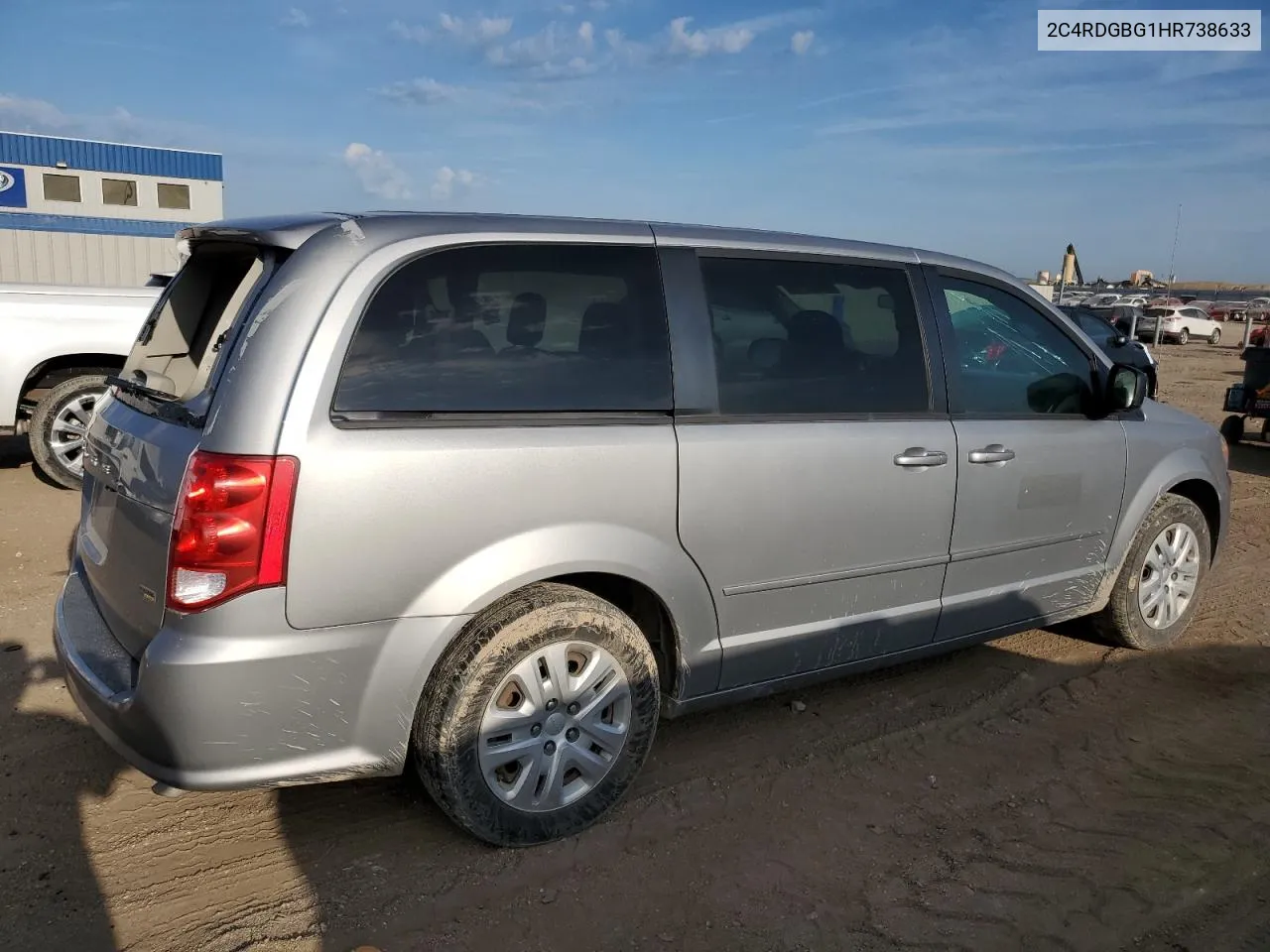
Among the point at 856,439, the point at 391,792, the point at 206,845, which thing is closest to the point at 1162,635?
the point at 856,439

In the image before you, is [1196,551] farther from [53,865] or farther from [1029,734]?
[53,865]

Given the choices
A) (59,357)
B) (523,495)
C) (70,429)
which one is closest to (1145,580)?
(523,495)

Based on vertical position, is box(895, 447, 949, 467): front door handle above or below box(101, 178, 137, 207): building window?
below

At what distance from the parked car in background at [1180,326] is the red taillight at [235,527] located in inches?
1348

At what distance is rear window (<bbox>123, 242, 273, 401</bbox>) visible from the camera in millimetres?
3338

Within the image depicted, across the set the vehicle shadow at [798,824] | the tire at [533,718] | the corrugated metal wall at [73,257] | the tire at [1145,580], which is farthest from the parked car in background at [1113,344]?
the corrugated metal wall at [73,257]

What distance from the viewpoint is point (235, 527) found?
2482mm

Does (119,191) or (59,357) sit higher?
(119,191)

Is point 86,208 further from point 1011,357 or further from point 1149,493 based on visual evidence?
point 1149,493

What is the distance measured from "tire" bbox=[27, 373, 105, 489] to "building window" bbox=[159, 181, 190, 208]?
16892 millimetres

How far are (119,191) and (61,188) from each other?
1.11m

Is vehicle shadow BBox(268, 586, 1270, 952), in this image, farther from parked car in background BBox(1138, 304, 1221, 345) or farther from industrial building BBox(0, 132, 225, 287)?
parked car in background BBox(1138, 304, 1221, 345)

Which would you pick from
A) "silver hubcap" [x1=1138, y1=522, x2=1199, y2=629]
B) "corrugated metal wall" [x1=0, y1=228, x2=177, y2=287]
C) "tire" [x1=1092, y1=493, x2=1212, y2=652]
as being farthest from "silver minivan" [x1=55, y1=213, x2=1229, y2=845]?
"corrugated metal wall" [x1=0, y1=228, x2=177, y2=287]

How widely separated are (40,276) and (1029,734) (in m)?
22.9
